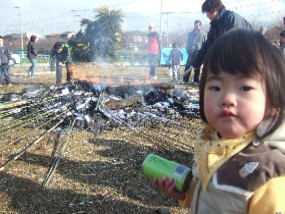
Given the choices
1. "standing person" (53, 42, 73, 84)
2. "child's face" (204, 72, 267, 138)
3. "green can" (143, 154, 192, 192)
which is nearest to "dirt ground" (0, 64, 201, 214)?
"green can" (143, 154, 192, 192)

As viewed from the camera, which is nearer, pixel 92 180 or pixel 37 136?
pixel 92 180

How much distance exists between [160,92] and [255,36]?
6312 mm

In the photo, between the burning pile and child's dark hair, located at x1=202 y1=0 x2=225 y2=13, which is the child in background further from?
child's dark hair, located at x1=202 y1=0 x2=225 y2=13

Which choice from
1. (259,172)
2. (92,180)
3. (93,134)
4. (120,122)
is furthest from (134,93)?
(259,172)

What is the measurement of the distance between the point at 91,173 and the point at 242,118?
111 inches

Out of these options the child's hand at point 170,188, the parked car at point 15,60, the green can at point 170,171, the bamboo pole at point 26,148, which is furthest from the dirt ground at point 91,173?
the parked car at point 15,60

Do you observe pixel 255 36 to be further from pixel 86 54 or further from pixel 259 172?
pixel 86 54

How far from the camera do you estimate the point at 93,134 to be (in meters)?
5.09

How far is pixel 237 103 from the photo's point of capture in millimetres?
1119

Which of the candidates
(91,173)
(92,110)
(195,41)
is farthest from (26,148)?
(195,41)

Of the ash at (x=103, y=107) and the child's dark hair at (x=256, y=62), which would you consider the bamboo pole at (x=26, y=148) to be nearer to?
the ash at (x=103, y=107)

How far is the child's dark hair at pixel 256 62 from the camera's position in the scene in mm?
1147

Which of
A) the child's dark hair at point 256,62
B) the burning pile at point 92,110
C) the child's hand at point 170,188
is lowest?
the burning pile at point 92,110

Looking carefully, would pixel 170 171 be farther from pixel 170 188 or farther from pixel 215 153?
pixel 215 153
